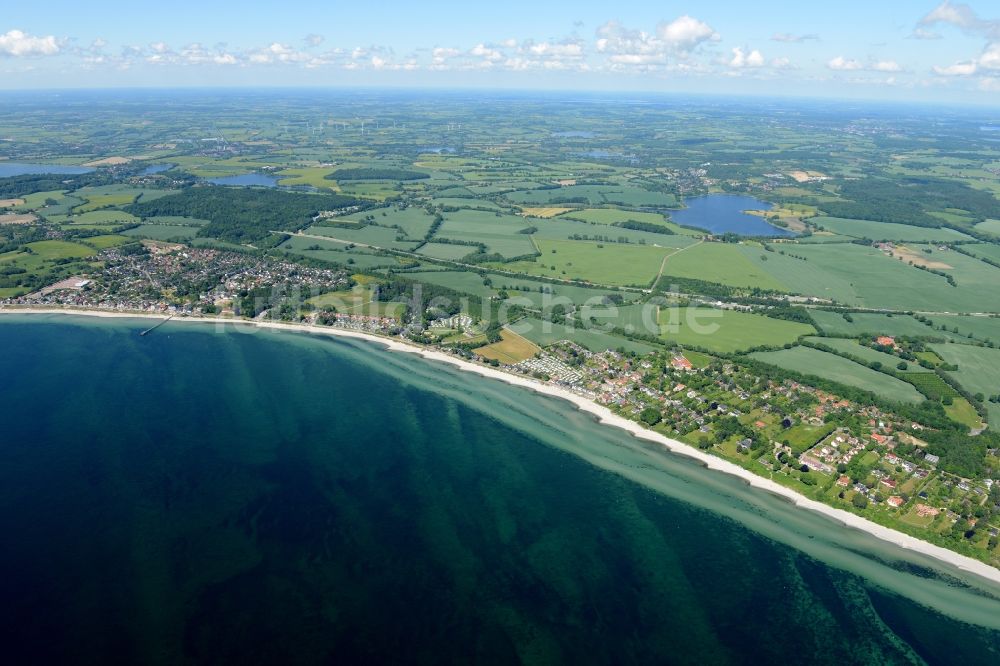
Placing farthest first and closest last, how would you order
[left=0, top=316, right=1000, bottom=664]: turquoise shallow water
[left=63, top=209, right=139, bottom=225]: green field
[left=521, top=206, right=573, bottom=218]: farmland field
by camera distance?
[left=521, top=206, right=573, bottom=218]: farmland field < [left=63, top=209, right=139, bottom=225]: green field < [left=0, top=316, right=1000, bottom=664]: turquoise shallow water

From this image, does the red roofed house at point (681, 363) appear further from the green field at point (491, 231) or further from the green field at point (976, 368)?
the green field at point (491, 231)

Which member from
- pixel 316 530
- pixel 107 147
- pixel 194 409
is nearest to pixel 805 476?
pixel 316 530

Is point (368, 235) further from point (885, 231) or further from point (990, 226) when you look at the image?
point (990, 226)

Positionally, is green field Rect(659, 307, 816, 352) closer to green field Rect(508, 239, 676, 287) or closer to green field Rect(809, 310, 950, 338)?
green field Rect(809, 310, 950, 338)

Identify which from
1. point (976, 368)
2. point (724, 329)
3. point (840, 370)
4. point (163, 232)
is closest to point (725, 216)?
point (724, 329)

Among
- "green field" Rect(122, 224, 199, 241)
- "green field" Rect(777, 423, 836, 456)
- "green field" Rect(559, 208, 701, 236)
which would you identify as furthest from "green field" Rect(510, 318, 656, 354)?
"green field" Rect(122, 224, 199, 241)
